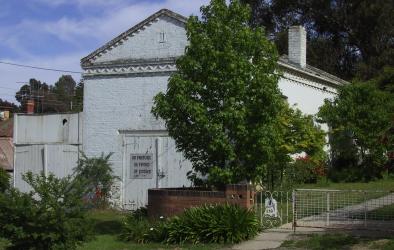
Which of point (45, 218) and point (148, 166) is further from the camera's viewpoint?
point (148, 166)

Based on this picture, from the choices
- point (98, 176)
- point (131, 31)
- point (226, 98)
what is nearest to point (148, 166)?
point (98, 176)

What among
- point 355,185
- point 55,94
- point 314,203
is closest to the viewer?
point 314,203

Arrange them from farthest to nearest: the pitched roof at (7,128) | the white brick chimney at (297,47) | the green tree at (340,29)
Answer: the green tree at (340,29), the pitched roof at (7,128), the white brick chimney at (297,47)

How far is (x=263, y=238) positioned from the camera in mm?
13375

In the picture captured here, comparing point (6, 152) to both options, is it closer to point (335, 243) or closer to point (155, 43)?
point (155, 43)

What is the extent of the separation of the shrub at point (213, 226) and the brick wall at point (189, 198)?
1.16ft

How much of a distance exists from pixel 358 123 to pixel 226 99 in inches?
554

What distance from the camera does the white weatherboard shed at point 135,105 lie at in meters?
20.6

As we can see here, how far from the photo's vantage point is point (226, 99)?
1426 centimetres

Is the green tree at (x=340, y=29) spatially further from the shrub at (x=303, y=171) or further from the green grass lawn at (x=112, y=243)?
the green grass lawn at (x=112, y=243)

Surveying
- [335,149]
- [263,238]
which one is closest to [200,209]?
[263,238]

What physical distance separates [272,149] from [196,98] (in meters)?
2.10

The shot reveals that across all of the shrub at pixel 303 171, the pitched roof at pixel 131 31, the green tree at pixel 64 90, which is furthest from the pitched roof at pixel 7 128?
the green tree at pixel 64 90

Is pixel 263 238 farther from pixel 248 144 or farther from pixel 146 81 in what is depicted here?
pixel 146 81
